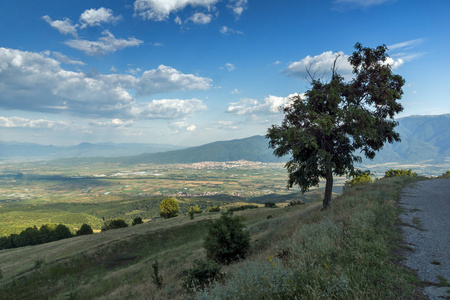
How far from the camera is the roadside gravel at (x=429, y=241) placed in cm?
474

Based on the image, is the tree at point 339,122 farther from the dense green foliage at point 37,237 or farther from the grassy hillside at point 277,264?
the dense green foliage at point 37,237

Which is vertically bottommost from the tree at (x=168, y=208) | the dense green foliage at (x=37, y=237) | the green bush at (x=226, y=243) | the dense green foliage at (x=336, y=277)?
the dense green foliage at (x=37, y=237)

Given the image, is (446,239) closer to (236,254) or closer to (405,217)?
(405,217)

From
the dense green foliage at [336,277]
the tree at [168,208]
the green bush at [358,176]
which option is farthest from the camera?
the tree at [168,208]

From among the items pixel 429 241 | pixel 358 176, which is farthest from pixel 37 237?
pixel 429 241

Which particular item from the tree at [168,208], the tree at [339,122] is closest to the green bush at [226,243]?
the tree at [339,122]

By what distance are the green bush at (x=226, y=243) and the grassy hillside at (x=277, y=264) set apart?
1.00 meters

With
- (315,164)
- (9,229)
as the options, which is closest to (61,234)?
(9,229)

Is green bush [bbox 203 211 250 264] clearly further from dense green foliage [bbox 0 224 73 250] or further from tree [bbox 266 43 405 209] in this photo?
dense green foliage [bbox 0 224 73 250]

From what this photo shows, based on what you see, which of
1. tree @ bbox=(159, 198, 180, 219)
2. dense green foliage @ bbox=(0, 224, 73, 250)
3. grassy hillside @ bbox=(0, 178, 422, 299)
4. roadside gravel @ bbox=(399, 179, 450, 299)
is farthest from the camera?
tree @ bbox=(159, 198, 180, 219)

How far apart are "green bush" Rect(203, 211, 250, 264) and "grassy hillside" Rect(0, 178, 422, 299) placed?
1.00 m

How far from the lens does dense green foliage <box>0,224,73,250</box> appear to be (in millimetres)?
59562

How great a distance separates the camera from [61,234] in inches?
2346

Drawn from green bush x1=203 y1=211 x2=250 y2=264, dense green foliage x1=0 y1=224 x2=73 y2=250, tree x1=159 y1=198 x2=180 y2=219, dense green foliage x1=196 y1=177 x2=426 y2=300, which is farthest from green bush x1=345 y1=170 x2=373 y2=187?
dense green foliage x1=0 y1=224 x2=73 y2=250
